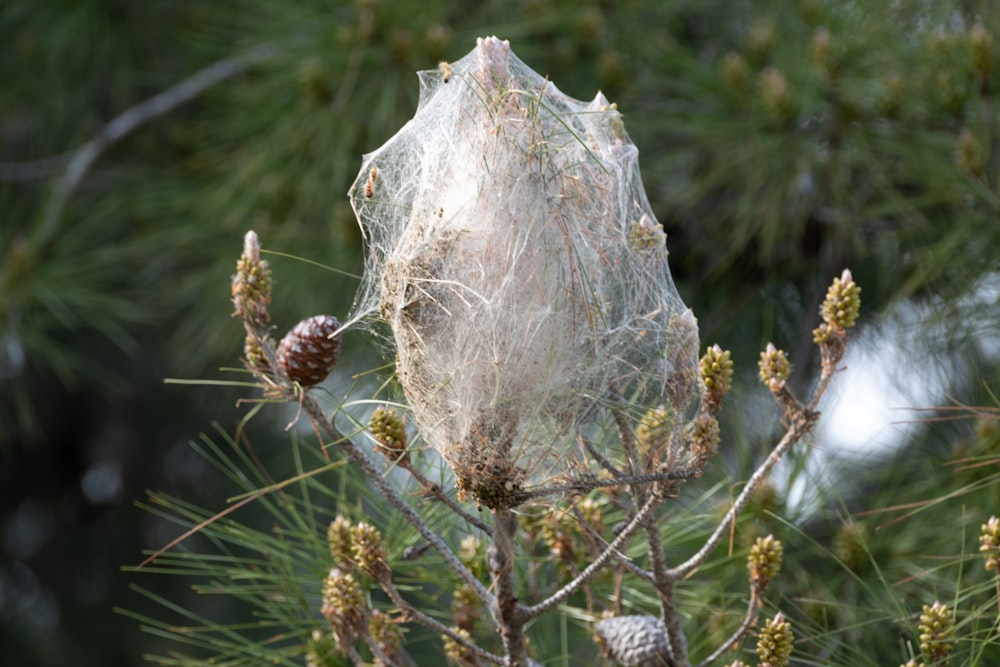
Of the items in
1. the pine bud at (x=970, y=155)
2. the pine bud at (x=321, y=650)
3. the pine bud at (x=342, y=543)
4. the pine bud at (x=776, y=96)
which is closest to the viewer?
the pine bud at (x=342, y=543)

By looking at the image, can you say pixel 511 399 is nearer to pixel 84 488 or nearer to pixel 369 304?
pixel 369 304

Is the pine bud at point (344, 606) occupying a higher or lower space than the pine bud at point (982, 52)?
lower

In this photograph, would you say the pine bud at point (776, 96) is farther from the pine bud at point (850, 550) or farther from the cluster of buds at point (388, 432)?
the cluster of buds at point (388, 432)

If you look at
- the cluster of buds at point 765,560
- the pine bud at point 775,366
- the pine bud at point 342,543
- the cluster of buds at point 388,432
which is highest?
the pine bud at point 775,366

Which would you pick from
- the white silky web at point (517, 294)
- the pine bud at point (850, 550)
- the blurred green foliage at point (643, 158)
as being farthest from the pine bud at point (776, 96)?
the white silky web at point (517, 294)

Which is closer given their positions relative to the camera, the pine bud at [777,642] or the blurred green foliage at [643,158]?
the pine bud at [777,642]

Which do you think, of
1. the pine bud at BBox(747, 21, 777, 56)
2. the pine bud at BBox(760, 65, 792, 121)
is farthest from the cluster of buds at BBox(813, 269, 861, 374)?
the pine bud at BBox(747, 21, 777, 56)

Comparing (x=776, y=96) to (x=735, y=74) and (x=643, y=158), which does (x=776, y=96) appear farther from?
(x=643, y=158)
